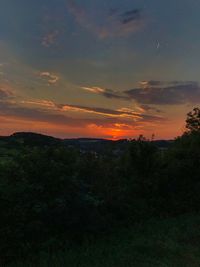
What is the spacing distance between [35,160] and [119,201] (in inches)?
204

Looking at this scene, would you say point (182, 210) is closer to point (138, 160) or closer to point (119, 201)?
point (138, 160)

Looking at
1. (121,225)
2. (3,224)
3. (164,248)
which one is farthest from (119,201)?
(3,224)

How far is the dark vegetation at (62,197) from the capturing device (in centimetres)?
1202

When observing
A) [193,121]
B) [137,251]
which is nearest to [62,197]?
[137,251]

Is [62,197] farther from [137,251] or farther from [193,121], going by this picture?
[193,121]

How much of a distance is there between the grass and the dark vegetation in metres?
0.70

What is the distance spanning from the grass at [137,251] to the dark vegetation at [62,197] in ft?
2.30

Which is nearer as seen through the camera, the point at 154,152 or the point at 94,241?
the point at 94,241

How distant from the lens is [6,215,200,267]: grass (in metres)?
10.5

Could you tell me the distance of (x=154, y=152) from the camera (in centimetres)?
2309

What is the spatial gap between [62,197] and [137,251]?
2.67 meters

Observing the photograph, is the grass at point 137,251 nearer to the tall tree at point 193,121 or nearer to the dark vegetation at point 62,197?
the dark vegetation at point 62,197

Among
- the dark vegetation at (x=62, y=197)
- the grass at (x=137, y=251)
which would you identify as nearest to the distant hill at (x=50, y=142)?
the dark vegetation at (x=62, y=197)

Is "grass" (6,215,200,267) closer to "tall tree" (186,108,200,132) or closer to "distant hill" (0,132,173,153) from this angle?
"distant hill" (0,132,173,153)
